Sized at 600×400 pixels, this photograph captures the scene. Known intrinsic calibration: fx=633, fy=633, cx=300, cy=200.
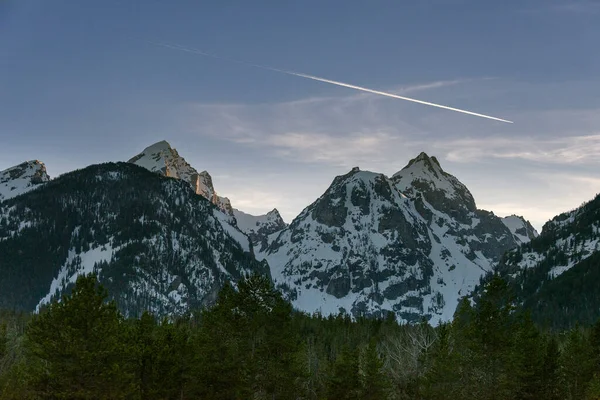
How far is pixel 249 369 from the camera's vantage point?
53062 millimetres

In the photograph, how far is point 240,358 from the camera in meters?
53.7

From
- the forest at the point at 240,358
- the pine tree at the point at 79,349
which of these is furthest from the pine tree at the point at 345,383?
the pine tree at the point at 79,349

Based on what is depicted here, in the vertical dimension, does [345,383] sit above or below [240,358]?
below

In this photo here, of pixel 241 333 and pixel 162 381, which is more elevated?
pixel 241 333

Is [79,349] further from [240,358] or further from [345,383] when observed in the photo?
[345,383]

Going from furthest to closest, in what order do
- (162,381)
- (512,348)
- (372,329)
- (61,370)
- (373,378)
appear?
(372,329) → (373,378) → (512,348) → (162,381) → (61,370)

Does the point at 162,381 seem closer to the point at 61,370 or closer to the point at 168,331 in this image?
the point at 168,331

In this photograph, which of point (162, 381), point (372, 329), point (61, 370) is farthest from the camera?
point (372, 329)

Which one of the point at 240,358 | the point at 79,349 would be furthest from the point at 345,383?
the point at 79,349

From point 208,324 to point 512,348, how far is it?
27.7 meters

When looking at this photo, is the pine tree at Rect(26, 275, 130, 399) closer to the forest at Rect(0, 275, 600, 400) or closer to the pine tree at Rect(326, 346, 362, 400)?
the forest at Rect(0, 275, 600, 400)

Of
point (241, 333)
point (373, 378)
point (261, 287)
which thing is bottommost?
point (373, 378)

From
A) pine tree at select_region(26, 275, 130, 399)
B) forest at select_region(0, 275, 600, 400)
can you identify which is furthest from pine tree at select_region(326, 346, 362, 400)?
pine tree at select_region(26, 275, 130, 399)

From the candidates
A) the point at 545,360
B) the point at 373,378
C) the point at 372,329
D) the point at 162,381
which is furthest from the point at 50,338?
the point at 372,329
